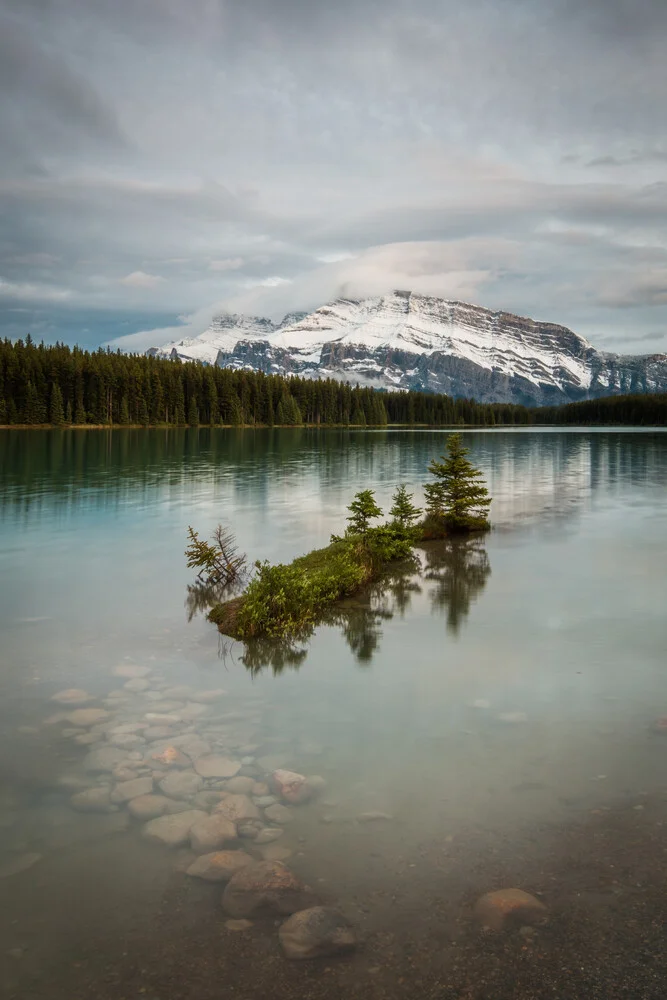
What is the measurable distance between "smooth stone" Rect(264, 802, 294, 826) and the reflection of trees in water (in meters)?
9.82

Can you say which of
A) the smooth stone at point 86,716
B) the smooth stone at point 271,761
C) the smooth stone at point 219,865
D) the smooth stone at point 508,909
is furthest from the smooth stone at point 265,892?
the smooth stone at point 86,716

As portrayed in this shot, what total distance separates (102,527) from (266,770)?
1094 inches

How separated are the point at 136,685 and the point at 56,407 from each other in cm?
16674

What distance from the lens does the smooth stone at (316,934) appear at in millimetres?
7121

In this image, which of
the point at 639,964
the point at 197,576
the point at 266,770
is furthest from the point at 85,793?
the point at 197,576

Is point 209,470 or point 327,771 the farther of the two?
point 209,470

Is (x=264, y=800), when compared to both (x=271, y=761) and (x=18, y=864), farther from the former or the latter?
(x=18, y=864)

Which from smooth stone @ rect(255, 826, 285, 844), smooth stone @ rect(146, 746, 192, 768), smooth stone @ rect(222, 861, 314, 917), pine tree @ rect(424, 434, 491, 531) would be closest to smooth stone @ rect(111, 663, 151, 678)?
smooth stone @ rect(146, 746, 192, 768)

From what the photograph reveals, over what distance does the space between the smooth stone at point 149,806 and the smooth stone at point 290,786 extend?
1.51 m

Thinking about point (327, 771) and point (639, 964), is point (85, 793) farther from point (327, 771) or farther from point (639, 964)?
point (639, 964)

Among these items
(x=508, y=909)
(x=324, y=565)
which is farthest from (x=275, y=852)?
(x=324, y=565)

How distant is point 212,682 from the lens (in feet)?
48.5

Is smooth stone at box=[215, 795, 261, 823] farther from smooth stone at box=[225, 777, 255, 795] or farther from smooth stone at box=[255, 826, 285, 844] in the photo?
smooth stone at box=[255, 826, 285, 844]

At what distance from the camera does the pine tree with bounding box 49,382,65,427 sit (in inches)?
6545
